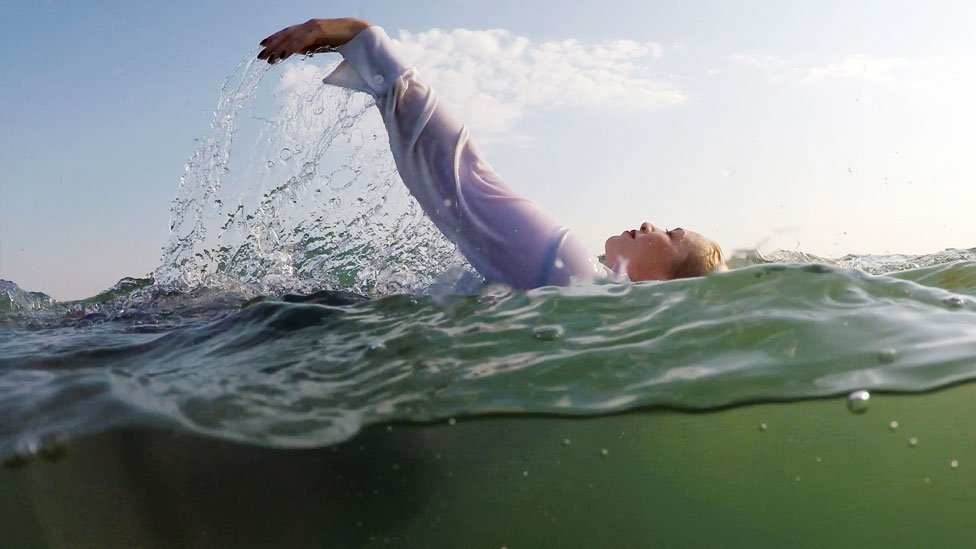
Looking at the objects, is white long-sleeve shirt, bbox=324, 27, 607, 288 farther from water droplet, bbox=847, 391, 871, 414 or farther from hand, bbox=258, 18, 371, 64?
water droplet, bbox=847, 391, 871, 414

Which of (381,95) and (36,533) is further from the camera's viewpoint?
(381,95)

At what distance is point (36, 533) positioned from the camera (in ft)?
15.3

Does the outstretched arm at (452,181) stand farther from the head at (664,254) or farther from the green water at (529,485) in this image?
the green water at (529,485)

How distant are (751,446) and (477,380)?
175 centimetres

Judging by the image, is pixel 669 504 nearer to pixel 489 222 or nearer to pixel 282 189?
pixel 489 222

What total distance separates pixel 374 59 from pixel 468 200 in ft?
3.47

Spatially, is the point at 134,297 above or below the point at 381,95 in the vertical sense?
below

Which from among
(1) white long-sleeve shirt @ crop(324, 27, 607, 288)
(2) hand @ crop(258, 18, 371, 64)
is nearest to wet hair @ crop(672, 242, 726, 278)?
(1) white long-sleeve shirt @ crop(324, 27, 607, 288)

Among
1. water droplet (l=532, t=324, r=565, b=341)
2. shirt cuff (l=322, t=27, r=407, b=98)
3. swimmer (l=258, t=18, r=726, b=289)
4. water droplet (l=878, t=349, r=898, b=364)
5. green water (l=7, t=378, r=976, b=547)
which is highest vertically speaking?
shirt cuff (l=322, t=27, r=407, b=98)

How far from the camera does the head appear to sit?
557cm

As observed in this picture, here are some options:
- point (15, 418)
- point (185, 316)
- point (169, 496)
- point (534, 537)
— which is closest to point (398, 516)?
point (534, 537)

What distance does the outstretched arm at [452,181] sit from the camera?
5387mm

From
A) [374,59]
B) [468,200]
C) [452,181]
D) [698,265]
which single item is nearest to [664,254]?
[698,265]

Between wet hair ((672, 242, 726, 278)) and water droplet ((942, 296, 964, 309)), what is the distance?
1429mm
